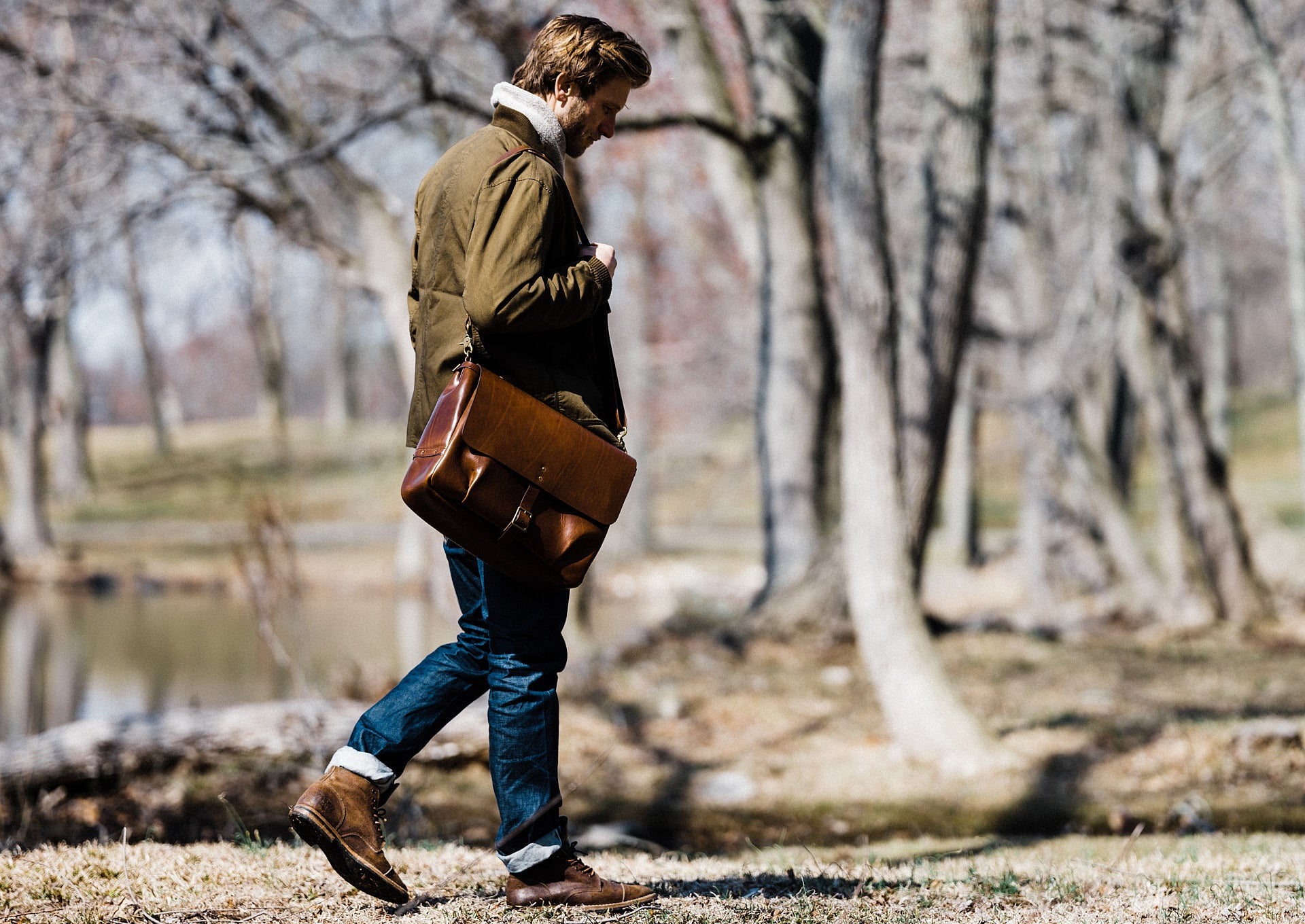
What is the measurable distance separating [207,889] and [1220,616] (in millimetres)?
10639

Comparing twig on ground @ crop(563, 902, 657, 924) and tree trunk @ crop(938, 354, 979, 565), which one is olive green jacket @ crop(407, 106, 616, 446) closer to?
twig on ground @ crop(563, 902, 657, 924)

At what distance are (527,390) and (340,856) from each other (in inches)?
46.4

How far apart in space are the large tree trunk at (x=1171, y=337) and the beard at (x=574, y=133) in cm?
944

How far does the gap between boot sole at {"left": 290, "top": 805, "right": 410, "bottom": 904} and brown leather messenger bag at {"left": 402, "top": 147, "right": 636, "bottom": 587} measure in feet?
2.36

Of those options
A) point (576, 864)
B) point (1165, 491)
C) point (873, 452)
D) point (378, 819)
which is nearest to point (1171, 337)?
point (1165, 491)

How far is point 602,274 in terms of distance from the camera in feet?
9.52

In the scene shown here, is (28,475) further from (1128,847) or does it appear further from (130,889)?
(1128,847)

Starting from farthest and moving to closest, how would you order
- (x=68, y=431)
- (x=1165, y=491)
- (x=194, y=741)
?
(x=68, y=431) < (x=1165, y=491) < (x=194, y=741)

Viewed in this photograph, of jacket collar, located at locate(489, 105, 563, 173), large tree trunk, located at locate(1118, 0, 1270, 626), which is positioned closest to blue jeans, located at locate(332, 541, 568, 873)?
jacket collar, located at locate(489, 105, 563, 173)

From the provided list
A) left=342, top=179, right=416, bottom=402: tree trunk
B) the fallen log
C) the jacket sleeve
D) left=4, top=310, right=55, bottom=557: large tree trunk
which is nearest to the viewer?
the jacket sleeve

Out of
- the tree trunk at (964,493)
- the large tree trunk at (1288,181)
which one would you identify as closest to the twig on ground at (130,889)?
the large tree trunk at (1288,181)

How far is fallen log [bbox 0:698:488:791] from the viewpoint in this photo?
240 inches

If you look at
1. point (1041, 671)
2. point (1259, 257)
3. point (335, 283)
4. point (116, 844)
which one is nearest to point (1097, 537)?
point (1041, 671)

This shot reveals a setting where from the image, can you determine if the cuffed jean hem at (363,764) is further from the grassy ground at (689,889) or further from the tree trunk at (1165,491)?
the tree trunk at (1165,491)
